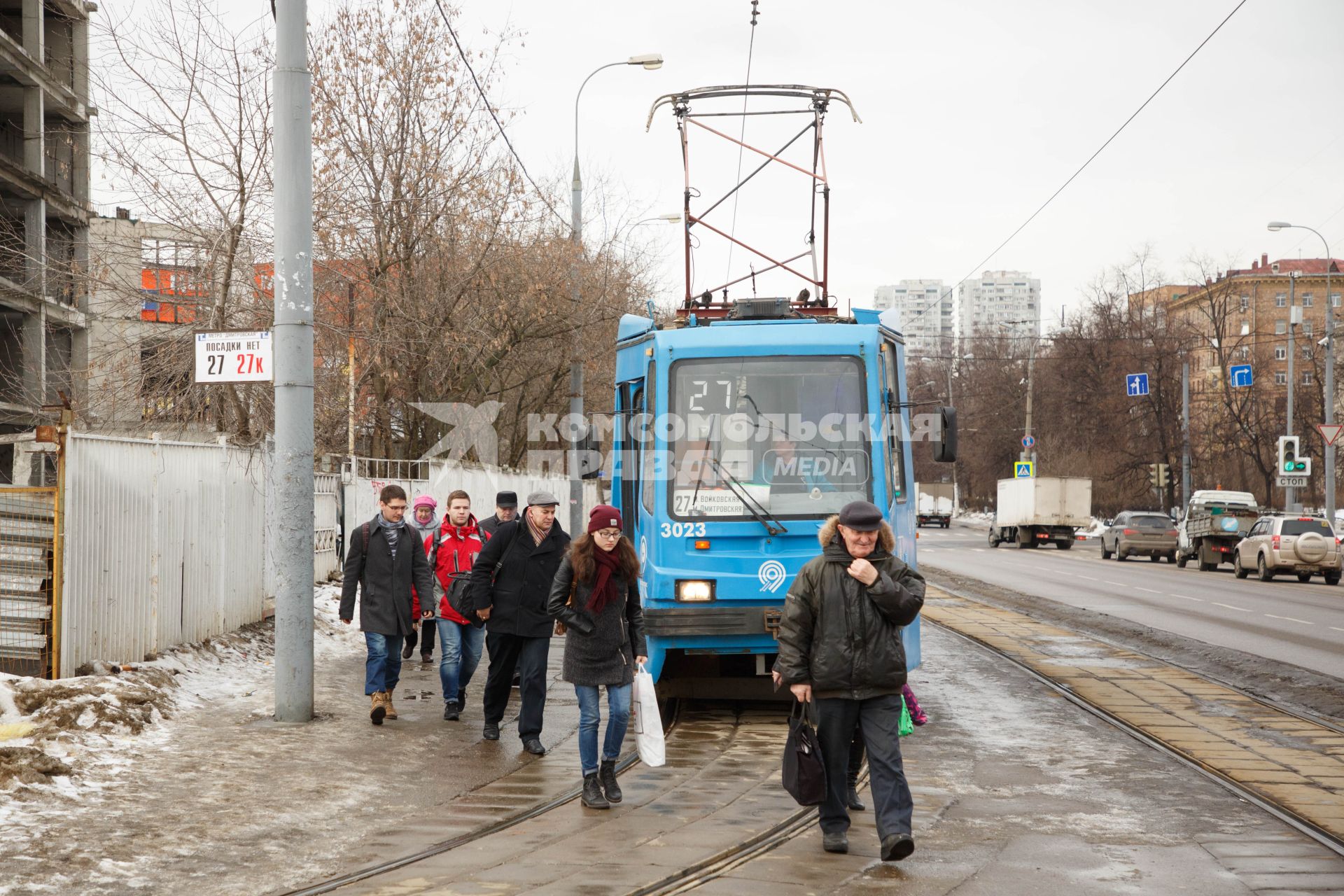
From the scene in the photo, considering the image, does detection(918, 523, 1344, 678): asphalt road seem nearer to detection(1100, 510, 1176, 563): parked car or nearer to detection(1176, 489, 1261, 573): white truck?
detection(1100, 510, 1176, 563): parked car

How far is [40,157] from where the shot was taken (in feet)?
142

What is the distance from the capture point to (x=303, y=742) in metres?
9.07

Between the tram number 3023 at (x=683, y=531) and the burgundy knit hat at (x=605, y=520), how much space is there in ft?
7.57

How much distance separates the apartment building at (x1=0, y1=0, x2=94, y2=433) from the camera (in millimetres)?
40156

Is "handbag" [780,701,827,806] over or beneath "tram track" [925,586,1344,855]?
over

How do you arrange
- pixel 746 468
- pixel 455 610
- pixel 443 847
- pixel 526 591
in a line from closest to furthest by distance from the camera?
pixel 443 847
pixel 526 591
pixel 746 468
pixel 455 610

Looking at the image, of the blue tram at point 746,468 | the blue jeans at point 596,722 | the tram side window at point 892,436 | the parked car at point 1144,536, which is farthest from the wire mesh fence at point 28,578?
the parked car at point 1144,536

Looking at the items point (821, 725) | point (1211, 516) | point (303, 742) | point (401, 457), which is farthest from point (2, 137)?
point (821, 725)

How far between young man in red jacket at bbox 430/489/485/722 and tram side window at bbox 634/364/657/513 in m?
1.36

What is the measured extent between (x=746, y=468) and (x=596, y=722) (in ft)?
10.1

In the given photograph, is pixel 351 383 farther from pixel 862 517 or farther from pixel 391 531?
pixel 862 517

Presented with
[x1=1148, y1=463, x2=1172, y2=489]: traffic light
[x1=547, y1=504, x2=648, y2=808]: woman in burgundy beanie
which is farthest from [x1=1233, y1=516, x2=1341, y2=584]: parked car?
[x1=547, y1=504, x2=648, y2=808]: woman in burgundy beanie

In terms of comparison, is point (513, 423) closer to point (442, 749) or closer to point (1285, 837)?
point (442, 749)

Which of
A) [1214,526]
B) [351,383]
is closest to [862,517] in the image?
[351,383]
